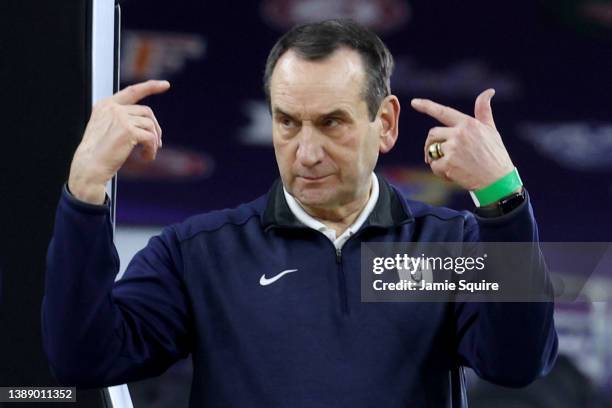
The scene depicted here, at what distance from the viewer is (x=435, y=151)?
1257 millimetres

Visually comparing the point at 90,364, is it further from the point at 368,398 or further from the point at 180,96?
the point at 180,96

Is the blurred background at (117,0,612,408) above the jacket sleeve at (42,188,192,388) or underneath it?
above

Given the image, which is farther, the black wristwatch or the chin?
the chin

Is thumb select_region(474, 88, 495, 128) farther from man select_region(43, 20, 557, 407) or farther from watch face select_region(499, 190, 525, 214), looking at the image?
watch face select_region(499, 190, 525, 214)

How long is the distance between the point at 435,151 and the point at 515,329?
10.1 inches

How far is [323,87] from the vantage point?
1.36 meters

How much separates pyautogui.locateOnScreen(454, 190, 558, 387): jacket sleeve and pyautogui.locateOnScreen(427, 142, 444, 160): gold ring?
10 centimetres

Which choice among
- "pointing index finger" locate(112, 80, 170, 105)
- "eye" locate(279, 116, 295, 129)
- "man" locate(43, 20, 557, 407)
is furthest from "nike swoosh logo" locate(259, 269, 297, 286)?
"pointing index finger" locate(112, 80, 170, 105)

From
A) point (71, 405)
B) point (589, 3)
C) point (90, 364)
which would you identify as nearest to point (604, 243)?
point (589, 3)

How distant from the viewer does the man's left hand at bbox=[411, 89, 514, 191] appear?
124 cm

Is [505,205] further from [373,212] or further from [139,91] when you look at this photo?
[139,91]

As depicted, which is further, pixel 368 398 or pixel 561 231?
pixel 561 231

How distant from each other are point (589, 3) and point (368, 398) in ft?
6.68

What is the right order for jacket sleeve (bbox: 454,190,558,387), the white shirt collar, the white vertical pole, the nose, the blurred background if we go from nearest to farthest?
jacket sleeve (bbox: 454,190,558,387), the nose, the white shirt collar, the white vertical pole, the blurred background
